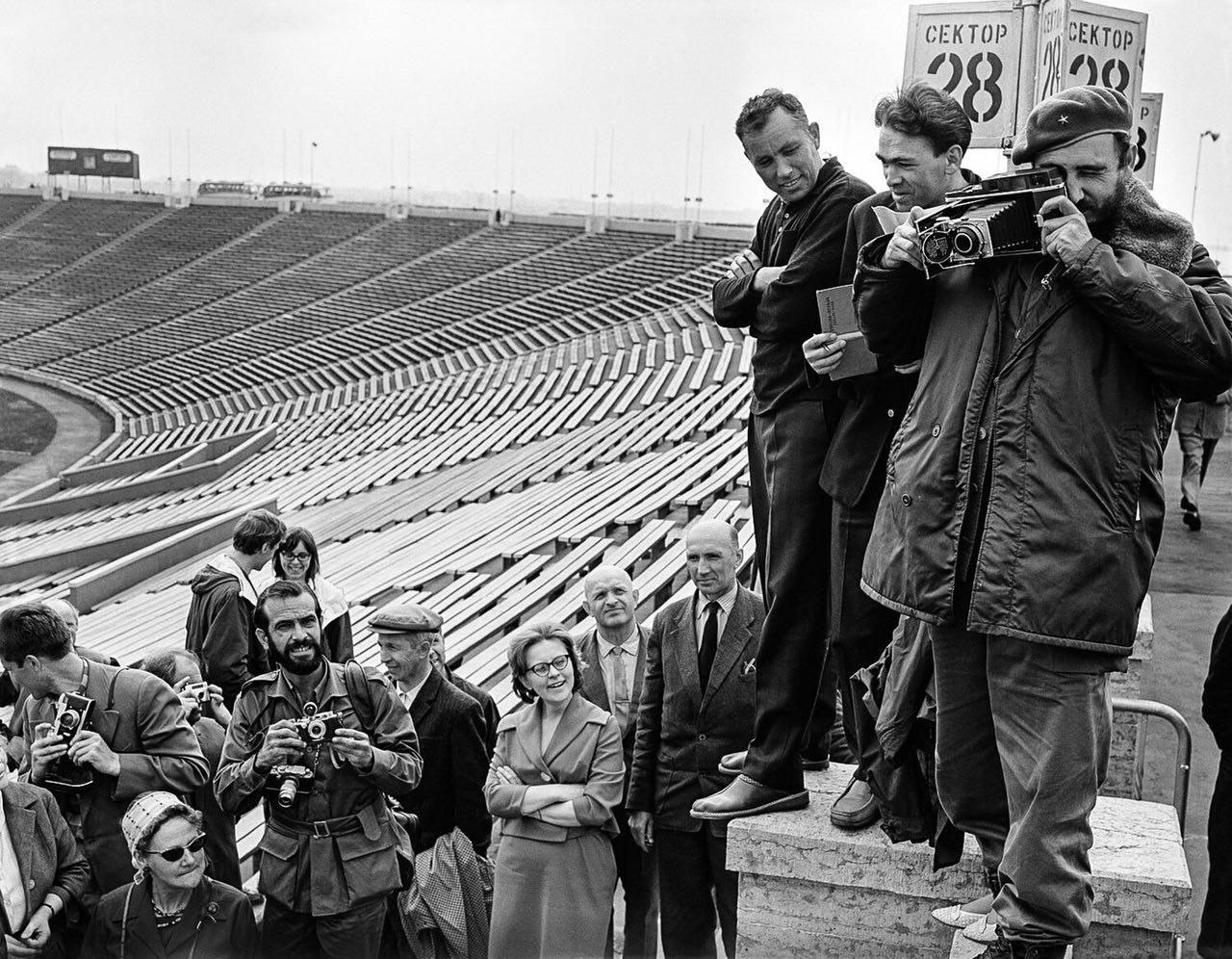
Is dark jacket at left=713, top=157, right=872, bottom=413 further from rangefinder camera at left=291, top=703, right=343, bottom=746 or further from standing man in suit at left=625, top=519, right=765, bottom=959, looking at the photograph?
rangefinder camera at left=291, top=703, right=343, bottom=746

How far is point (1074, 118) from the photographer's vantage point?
247 cm

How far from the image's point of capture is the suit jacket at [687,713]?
172 inches

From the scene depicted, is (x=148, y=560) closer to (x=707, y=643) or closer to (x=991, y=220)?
(x=707, y=643)

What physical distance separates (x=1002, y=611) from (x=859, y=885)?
4.04 ft

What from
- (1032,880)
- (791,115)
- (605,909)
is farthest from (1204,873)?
(791,115)

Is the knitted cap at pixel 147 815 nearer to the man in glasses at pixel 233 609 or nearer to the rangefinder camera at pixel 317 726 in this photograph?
the rangefinder camera at pixel 317 726

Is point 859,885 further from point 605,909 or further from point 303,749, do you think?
point 303,749

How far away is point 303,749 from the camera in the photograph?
3.96 m

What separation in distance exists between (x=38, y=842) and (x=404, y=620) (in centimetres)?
122

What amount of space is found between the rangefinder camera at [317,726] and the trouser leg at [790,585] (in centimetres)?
121

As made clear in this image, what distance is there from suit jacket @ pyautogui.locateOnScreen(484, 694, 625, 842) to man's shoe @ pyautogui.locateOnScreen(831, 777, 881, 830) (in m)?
1.03

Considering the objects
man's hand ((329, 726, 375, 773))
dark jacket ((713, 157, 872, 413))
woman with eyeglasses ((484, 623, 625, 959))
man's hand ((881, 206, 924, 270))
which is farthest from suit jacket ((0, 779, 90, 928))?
man's hand ((881, 206, 924, 270))

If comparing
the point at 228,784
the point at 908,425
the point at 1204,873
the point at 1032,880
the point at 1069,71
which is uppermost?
the point at 1069,71

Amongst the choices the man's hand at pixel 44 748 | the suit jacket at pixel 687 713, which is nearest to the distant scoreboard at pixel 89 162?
the man's hand at pixel 44 748
